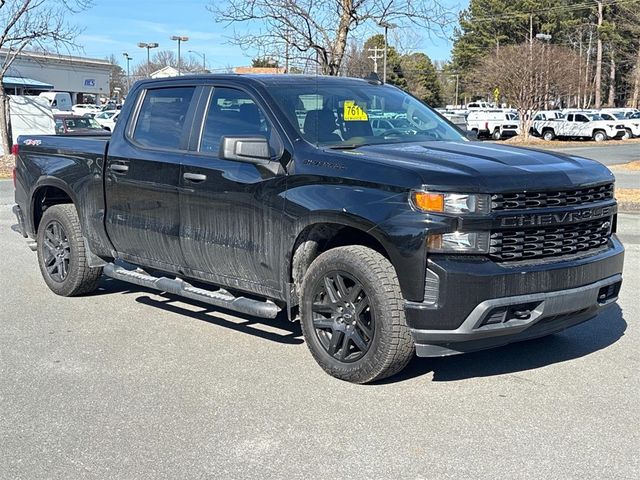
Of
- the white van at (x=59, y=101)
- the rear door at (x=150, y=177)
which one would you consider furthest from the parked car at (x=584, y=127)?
the rear door at (x=150, y=177)

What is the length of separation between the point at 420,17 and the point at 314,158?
→ 1156 cm

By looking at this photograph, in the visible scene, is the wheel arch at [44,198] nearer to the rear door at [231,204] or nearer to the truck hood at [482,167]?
the rear door at [231,204]

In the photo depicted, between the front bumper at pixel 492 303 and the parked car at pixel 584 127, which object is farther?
the parked car at pixel 584 127

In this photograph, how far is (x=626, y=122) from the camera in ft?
148

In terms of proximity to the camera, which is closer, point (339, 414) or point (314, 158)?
point (339, 414)

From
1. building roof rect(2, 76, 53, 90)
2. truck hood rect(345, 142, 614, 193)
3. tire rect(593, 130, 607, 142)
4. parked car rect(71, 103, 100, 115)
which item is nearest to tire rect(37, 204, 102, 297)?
truck hood rect(345, 142, 614, 193)

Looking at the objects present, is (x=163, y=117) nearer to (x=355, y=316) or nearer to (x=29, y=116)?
(x=355, y=316)

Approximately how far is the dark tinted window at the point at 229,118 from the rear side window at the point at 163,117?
304 millimetres

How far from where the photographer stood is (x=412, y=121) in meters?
5.98

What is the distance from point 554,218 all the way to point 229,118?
2467 mm

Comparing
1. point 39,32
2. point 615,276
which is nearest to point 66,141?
point 615,276

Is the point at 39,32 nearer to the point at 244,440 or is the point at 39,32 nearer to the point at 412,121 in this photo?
the point at 412,121

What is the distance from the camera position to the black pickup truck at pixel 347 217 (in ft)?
14.4

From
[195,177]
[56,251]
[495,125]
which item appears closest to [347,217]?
[195,177]
